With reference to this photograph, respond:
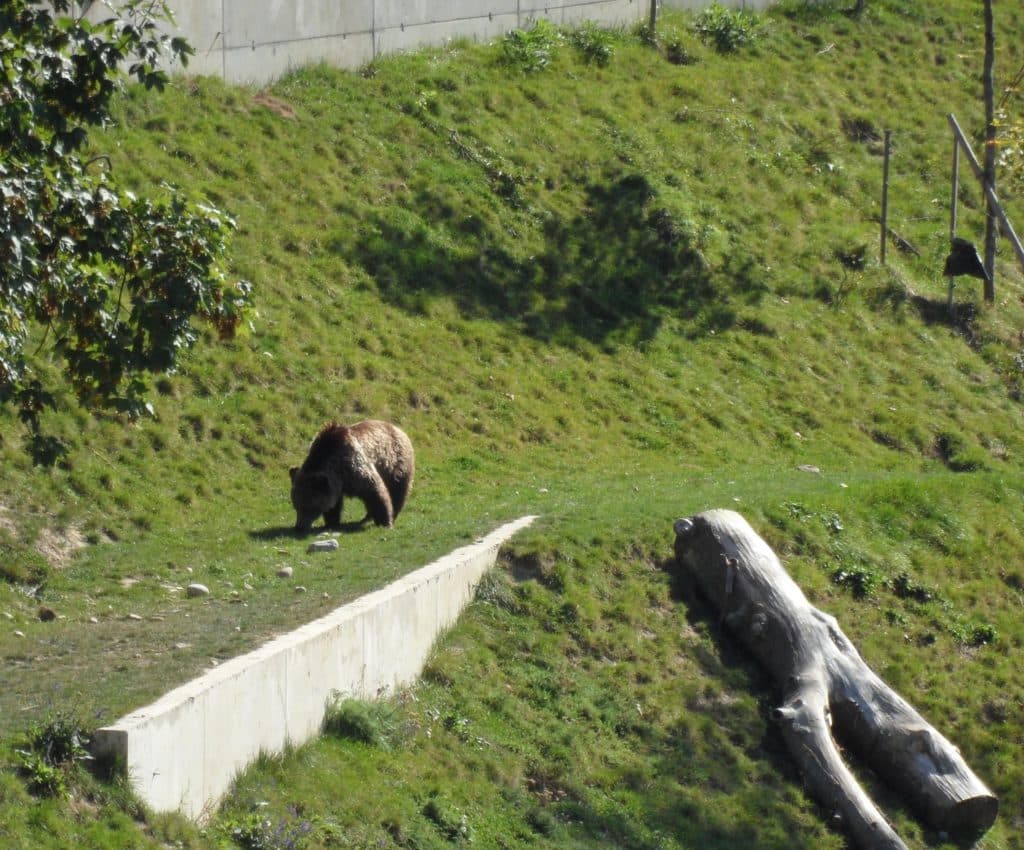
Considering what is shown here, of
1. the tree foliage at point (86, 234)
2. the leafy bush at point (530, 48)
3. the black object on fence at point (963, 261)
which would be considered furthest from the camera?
the leafy bush at point (530, 48)

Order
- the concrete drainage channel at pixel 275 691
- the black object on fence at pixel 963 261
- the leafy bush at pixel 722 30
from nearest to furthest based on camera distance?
the concrete drainage channel at pixel 275 691, the black object on fence at pixel 963 261, the leafy bush at pixel 722 30

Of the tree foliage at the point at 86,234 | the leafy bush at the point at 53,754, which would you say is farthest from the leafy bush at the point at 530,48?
the leafy bush at the point at 53,754

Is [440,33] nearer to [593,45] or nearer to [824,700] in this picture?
[593,45]

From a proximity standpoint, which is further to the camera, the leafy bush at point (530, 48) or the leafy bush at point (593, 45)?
the leafy bush at point (593, 45)

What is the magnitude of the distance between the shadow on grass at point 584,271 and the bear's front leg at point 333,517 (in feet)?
26.3

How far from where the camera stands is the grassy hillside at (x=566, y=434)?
39.5 ft

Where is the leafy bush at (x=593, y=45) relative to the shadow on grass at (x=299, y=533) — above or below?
above

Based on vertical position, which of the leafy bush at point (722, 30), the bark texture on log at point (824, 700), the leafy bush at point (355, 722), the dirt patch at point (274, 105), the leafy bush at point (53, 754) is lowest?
the bark texture on log at point (824, 700)

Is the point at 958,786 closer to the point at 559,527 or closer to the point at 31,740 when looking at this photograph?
the point at 559,527

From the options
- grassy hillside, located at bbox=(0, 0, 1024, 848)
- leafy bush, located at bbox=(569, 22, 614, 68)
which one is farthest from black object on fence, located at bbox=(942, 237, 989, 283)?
leafy bush, located at bbox=(569, 22, 614, 68)

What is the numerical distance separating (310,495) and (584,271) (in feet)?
41.3

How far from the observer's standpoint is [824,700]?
49.5 feet

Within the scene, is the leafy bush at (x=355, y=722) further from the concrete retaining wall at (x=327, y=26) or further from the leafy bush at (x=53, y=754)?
the concrete retaining wall at (x=327, y=26)

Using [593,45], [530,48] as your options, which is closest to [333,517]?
[530,48]
